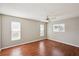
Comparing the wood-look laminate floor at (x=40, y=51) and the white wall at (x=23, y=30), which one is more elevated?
the white wall at (x=23, y=30)

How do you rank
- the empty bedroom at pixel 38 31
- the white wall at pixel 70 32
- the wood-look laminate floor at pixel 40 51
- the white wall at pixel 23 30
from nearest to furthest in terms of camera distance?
the wood-look laminate floor at pixel 40 51 < the empty bedroom at pixel 38 31 < the white wall at pixel 23 30 < the white wall at pixel 70 32

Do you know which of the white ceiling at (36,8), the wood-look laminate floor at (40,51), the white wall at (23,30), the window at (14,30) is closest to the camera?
the white ceiling at (36,8)

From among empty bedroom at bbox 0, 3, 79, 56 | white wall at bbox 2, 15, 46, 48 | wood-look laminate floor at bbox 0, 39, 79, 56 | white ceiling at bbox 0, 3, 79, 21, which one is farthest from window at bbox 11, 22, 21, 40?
white ceiling at bbox 0, 3, 79, 21

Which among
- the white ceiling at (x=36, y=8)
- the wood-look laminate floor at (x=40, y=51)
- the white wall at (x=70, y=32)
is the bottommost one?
the wood-look laminate floor at (x=40, y=51)

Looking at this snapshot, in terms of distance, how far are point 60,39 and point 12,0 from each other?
3.97 metres

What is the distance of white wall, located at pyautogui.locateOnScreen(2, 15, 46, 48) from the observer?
291 centimetres

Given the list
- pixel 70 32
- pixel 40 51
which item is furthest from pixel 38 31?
pixel 40 51

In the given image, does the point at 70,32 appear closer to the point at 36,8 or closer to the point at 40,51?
the point at 40,51

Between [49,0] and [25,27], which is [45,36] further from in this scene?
[49,0]

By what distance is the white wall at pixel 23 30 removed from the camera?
115 inches

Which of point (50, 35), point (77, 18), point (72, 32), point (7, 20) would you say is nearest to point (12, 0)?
point (7, 20)

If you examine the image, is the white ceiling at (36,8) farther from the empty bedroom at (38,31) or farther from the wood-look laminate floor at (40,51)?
the wood-look laminate floor at (40,51)

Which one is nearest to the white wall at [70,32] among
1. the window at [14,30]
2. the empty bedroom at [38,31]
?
the empty bedroom at [38,31]

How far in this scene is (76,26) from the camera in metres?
3.37
